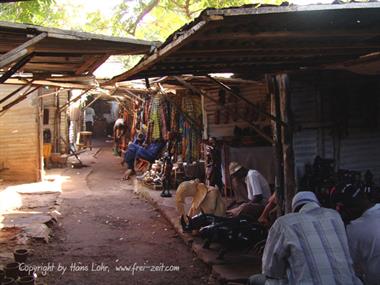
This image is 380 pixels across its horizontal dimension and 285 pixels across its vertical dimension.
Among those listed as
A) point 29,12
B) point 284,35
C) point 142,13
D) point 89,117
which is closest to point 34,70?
point 284,35

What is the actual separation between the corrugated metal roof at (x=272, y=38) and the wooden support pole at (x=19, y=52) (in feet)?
4.02

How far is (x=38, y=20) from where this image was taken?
15.6 meters

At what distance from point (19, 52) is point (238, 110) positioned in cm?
701

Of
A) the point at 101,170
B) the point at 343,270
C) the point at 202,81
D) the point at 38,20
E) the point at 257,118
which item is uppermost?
the point at 38,20

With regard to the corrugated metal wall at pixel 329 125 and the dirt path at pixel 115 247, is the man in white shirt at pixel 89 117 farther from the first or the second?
the corrugated metal wall at pixel 329 125

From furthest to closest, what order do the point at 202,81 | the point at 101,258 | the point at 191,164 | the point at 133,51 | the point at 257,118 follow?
the point at 191,164, the point at 257,118, the point at 202,81, the point at 101,258, the point at 133,51

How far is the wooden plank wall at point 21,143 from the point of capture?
623 inches

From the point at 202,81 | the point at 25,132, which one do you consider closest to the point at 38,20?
the point at 25,132

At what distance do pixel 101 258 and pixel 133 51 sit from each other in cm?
373

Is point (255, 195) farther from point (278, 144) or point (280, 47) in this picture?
point (280, 47)

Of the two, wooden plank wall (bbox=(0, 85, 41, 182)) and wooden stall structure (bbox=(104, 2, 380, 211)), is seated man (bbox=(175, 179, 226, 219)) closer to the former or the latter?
wooden stall structure (bbox=(104, 2, 380, 211))

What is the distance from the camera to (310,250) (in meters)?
3.57

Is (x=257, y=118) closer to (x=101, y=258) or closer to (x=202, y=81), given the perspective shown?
(x=202, y=81)

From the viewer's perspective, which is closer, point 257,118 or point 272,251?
point 272,251
